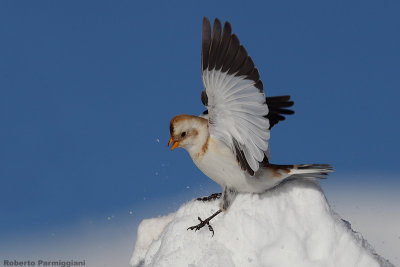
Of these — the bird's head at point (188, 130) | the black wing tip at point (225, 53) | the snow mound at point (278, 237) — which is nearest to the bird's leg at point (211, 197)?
the snow mound at point (278, 237)

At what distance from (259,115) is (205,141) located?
577 mm

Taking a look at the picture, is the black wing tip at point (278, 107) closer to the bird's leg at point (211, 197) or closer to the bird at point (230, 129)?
the bird at point (230, 129)

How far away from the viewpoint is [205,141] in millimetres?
4723

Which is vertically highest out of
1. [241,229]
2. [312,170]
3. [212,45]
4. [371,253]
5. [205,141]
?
[212,45]

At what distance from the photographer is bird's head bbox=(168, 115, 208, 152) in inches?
185

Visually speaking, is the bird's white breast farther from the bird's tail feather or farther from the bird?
the bird's tail feather

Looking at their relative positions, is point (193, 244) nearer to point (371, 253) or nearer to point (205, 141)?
point (205, 141)

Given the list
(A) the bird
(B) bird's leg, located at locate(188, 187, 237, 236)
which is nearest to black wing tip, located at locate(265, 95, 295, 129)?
(A) the bird

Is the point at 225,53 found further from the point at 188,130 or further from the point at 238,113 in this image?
the point at 188,130

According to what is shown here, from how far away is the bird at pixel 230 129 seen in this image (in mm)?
4219

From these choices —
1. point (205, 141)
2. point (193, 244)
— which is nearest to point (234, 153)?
point (205, 141)

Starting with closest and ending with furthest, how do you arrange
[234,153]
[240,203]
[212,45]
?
1. [212,45]
2. [234,153]
3. [240,203]

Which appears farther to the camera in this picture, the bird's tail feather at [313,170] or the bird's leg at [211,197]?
the bird's leg at [211,197]

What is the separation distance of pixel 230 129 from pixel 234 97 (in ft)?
1.10
